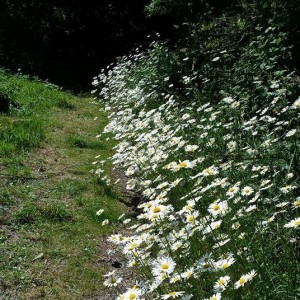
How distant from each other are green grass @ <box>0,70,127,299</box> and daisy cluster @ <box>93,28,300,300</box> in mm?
372

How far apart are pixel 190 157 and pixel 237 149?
61 cm

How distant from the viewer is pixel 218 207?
10.1 ft

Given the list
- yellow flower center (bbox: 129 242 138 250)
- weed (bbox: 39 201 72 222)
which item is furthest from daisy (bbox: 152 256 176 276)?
weed (bbox: 39 201 72 222)

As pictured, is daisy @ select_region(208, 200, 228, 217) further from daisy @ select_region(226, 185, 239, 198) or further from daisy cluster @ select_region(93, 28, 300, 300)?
daisy @ select_region(226, 185, 239, 198)

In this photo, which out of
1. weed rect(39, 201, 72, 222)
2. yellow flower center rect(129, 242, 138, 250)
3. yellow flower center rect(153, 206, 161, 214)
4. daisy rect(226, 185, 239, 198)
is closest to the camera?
yellow flower center rect(129, 242, 138, 250)

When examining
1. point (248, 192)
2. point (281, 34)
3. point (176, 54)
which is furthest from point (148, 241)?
point (176, 54)

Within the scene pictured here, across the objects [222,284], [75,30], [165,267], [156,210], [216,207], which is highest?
[75,30]

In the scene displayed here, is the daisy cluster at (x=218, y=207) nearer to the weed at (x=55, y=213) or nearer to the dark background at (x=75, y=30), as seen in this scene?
the weed at (x=55, y=213)

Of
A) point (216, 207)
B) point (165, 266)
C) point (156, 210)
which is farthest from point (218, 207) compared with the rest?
point (165, 266)

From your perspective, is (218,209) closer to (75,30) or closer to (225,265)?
(225,265)

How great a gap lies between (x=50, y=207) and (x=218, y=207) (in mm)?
2181

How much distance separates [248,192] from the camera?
126 inches

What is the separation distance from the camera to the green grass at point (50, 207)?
374 cm

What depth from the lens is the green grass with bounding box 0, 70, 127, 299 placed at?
12.3 feet
